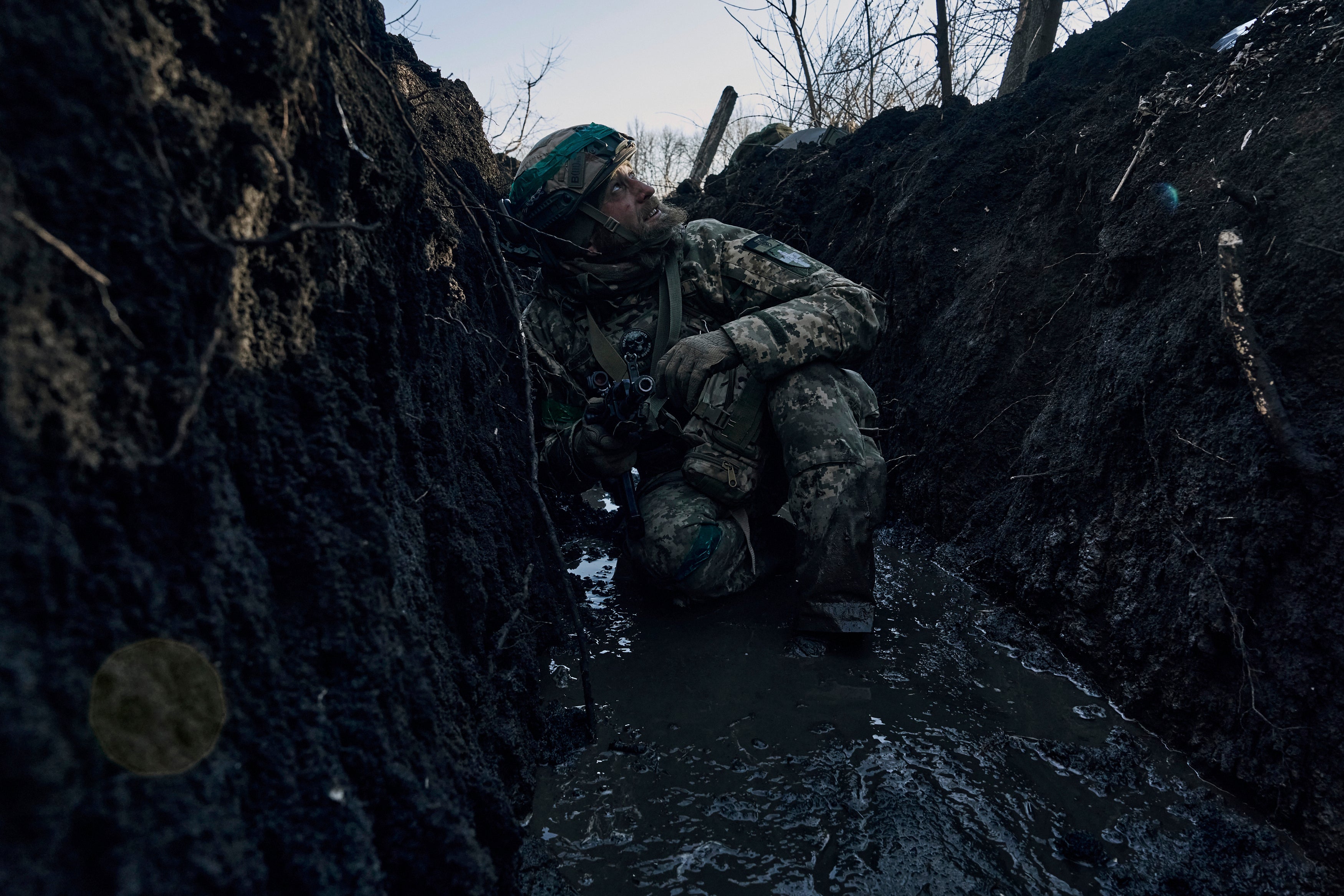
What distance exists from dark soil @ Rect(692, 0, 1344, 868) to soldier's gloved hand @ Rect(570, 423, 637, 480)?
4.52 ft

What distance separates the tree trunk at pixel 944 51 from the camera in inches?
227

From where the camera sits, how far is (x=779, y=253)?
3088 millimetres

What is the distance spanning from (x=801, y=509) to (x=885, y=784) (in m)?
1.11

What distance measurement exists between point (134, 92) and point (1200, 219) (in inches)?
101

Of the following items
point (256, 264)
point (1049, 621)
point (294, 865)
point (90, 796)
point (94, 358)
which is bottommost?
point (1049, 621)

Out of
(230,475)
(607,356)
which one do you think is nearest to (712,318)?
(607,356)

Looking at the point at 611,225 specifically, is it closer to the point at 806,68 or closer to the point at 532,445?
the point at 532,445

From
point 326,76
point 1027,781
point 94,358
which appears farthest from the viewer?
point 1027,781

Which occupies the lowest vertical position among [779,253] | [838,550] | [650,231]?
[838,550]

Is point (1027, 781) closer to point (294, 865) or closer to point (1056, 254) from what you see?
point (294, 865)

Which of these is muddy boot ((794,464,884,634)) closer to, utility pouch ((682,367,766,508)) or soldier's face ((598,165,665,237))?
utility pouch ((682,367,766,508))

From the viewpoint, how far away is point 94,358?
0.71 meters

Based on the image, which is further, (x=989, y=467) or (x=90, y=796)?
(x=989, y=467)

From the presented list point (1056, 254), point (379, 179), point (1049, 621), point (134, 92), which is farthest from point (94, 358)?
point (1056, 254)
